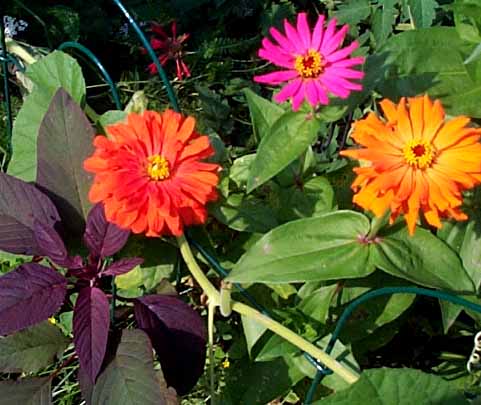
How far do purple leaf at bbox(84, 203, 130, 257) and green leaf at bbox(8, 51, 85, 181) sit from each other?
0.70 ft

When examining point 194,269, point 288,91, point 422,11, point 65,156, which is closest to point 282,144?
point 288,91

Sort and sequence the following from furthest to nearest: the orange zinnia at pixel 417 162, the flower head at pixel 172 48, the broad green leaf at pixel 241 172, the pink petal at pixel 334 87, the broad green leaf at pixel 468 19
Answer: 1. the flower head at pixel 172 48
2. the broad green leaf at pixel 241 172
3. the broad green leaf at pixel 468 19
4. the pink petal at pixel 334 87
5. the orange zinnia at pixel 417 162

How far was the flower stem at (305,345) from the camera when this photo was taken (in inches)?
39.8

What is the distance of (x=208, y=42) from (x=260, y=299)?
94 centimetres

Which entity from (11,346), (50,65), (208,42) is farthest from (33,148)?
(208,42)

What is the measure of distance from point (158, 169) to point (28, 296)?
0.72ft

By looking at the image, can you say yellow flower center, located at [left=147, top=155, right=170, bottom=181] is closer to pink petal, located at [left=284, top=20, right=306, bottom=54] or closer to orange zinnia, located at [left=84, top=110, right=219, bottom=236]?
orange zinnia, located at [left=84, top=110, right=219, bottom=236]

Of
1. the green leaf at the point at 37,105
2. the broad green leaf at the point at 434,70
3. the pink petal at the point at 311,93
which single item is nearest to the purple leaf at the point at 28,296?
the green leaf at the point at 37,105

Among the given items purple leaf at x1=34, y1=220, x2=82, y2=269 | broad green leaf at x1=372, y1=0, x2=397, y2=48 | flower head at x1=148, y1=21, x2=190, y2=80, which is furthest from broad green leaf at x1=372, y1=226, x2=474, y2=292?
flower head at x1=148, y1=21, x2=190, y2=80

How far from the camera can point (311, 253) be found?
103 centimetres

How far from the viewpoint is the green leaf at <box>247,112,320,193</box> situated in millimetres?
1027

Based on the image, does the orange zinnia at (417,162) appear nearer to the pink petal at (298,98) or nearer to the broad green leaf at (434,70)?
the pink petal at (298,98)

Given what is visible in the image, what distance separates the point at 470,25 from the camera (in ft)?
3.75

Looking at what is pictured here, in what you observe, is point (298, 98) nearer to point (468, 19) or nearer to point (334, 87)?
point (334, 87)
